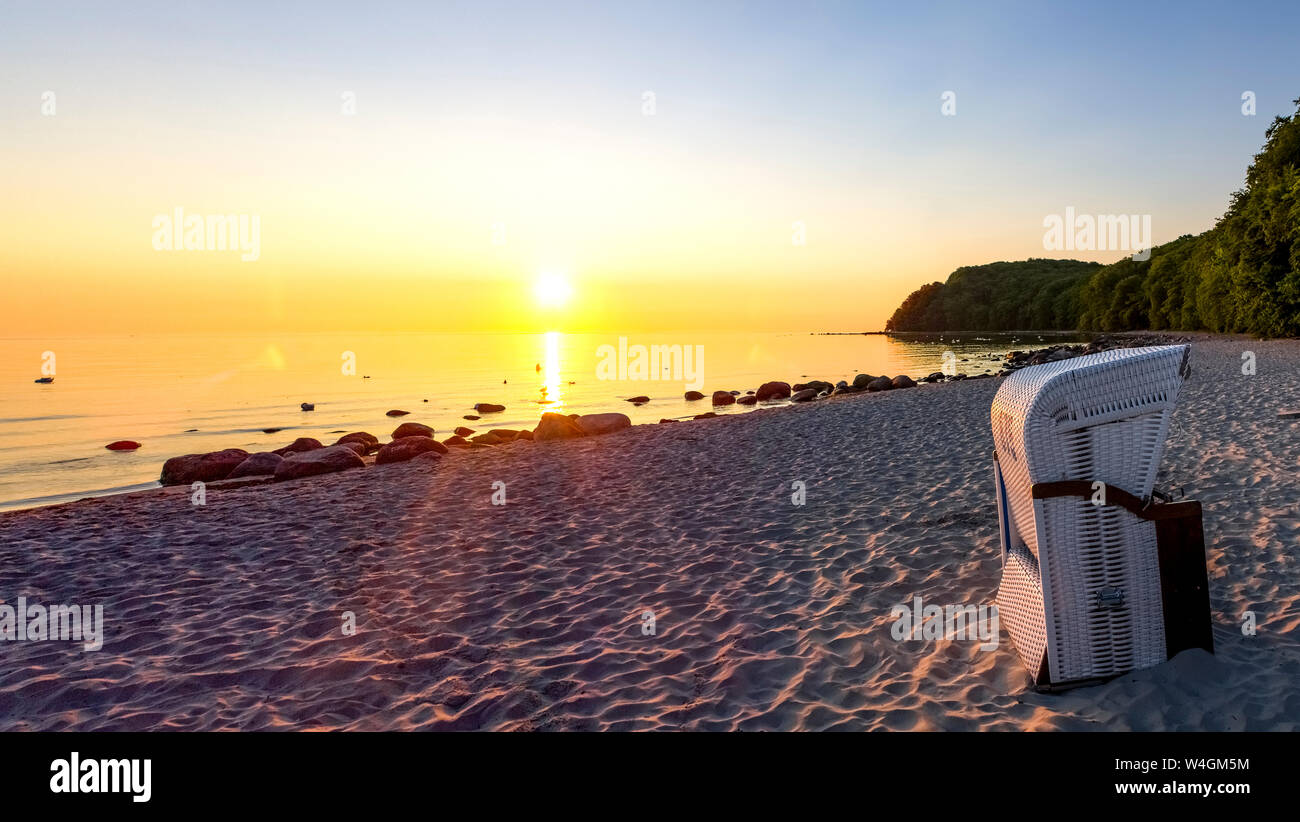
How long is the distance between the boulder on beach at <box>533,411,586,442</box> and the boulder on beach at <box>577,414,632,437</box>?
36 centimetres

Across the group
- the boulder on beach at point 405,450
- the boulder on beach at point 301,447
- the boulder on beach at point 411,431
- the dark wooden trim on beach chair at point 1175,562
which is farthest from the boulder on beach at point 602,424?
the dark wooden trim on beach chair at point 1175,562

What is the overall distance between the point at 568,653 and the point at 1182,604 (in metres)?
4.46

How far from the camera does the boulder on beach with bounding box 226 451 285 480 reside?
54.9 ft

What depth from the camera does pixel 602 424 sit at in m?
22.2

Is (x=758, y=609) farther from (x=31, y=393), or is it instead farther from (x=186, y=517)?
(x=31, y=393)

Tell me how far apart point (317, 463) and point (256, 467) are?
2.01 meters

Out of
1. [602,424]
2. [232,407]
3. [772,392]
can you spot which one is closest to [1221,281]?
[772,392]

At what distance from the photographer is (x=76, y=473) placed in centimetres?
1991

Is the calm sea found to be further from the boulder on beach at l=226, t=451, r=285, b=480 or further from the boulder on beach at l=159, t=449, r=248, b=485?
the boulder on beach at l=226, t=451, r=285, b=480

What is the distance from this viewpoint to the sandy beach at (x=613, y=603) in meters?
4.46

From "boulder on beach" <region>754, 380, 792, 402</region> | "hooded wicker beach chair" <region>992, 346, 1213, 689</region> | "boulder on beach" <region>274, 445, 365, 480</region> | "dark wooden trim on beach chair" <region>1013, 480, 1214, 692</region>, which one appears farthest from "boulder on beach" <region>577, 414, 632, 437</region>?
"dark wooden trim on beach chair" <region>1013, 480, 1214, 692</region>

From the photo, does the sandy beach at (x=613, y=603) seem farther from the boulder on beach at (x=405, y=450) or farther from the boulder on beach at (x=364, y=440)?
the boulder on beach at (x=364, y=440)

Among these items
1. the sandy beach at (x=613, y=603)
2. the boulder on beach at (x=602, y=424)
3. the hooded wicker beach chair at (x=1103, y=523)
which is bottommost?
the sandy beach at (x=613, y=603)

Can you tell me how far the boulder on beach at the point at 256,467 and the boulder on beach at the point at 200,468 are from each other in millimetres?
276
